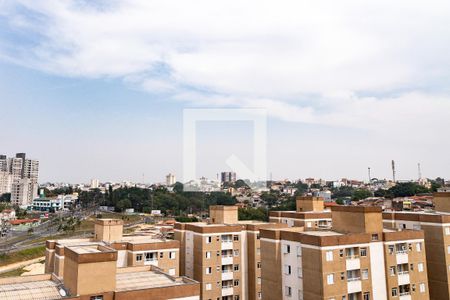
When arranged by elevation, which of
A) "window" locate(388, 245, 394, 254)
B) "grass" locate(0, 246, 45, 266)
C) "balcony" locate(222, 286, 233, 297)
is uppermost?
"window" locate(388, 245, 394, 254)

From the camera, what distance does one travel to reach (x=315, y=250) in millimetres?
17328

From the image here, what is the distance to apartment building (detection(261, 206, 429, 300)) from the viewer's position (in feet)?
56.7

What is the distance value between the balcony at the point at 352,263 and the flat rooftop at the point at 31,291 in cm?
1307

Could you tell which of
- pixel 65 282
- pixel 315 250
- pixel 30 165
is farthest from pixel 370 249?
pixel 30 165

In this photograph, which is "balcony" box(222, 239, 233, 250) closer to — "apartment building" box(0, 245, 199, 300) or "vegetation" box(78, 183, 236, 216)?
"apartment building" box(0, 245, 199, 300)

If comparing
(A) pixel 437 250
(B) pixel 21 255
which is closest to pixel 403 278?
(A) pixel 437 250

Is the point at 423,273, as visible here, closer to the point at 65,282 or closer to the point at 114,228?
the point at 65,282

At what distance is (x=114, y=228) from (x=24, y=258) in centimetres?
3044

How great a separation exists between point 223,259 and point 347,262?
11.6m

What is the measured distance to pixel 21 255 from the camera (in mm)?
48438

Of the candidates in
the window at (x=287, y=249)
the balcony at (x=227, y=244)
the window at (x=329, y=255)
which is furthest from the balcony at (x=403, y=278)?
the balcony at (x=227, y=244)

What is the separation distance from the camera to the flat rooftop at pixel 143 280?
579 inches

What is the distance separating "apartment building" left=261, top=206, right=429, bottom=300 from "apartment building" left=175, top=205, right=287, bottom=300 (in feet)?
21.2

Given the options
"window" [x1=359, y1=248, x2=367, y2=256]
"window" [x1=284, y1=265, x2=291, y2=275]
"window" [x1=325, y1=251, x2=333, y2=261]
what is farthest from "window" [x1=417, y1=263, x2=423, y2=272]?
"window" [x1=284, y1=265, x2=291, y2=275]
